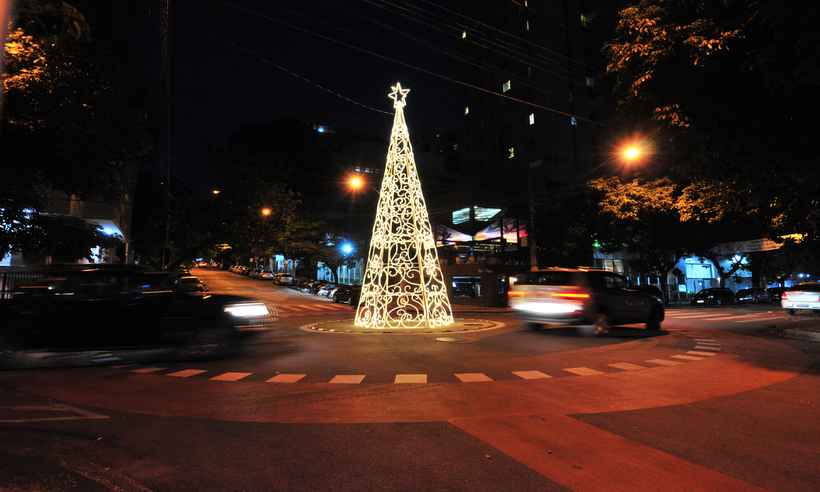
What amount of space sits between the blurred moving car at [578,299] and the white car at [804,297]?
1225 cm

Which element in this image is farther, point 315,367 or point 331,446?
point 315,367

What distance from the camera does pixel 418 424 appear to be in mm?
5109

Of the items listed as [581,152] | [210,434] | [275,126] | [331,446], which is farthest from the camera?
[275,126]

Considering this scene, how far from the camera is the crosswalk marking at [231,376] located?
298 inches

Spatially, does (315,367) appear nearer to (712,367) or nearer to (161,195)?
(712,367)

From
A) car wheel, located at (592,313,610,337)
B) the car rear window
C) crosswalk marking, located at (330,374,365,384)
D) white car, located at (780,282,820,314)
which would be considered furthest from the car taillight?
white car, located at (780,282,820,314)

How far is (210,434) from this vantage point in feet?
15.7

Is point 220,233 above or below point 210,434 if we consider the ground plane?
above

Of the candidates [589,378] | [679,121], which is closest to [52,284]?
[589,378]

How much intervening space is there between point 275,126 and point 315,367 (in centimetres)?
5754

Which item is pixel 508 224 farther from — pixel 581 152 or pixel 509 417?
pixel 509 417

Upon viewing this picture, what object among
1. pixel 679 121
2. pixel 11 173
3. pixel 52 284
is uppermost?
pixel 679 121

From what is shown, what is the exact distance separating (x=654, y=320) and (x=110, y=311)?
14333 mm

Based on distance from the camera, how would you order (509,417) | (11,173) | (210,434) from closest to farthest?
1. (210,434)
2. (509,417)
3. (11,173)
